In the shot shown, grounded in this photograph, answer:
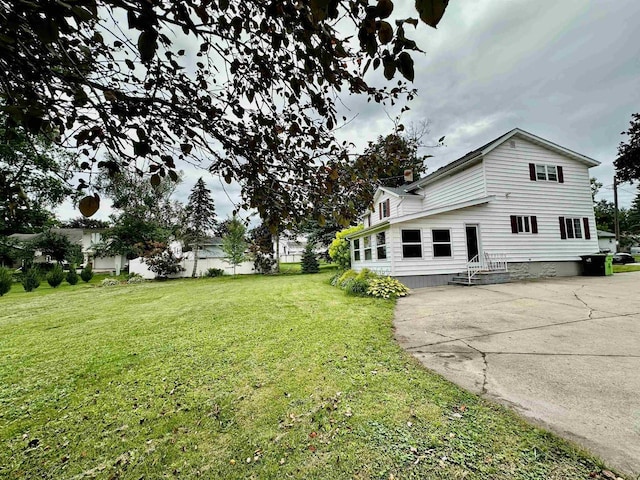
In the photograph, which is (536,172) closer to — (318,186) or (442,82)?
(442,82)

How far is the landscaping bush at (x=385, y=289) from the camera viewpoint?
8.65 meters

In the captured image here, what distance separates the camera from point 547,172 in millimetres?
13602

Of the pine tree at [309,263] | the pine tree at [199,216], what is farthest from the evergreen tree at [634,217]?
the pine tree at [199,216]

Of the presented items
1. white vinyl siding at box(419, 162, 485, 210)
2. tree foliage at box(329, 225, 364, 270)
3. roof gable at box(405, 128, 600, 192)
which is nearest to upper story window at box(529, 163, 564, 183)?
roof gable at box(405, 128, 600, 192)

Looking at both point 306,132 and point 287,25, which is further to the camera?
point 306,132

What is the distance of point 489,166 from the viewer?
1252 cm

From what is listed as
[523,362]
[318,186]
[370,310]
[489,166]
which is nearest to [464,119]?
[489,166]

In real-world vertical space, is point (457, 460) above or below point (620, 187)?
below

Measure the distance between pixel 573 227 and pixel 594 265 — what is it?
6.96 ft

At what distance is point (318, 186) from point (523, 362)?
11.4ft

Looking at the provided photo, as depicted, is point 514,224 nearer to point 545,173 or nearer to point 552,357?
point 545,173

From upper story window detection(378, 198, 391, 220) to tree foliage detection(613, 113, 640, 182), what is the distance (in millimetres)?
17975

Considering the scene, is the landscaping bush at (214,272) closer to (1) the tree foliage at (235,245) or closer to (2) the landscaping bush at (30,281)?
(1) the tree foliage at (235,245)

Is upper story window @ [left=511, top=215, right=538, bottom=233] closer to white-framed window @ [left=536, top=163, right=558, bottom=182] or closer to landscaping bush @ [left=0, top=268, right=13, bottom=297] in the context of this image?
white-framed window @ [left=536, top=163, right=558, bottom=182]
